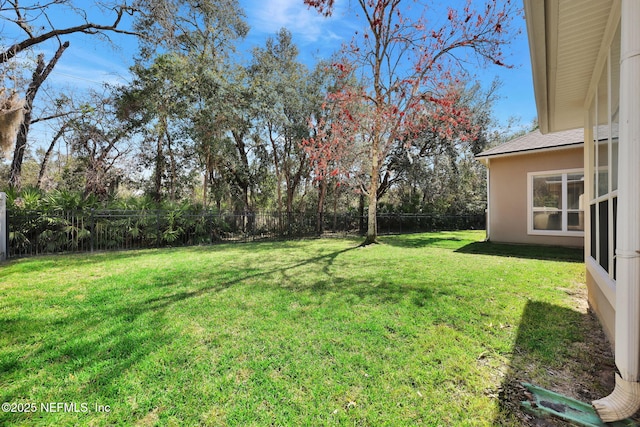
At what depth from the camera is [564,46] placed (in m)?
2.94

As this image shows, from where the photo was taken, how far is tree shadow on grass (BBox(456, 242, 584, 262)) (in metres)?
6.60

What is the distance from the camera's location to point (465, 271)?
521cm

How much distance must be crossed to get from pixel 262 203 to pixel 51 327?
1404cm

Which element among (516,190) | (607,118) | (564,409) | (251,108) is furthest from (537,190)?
(251,108)

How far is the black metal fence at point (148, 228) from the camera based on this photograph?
6914mm

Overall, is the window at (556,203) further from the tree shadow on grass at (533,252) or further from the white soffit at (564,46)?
the white soffit at (564,46)

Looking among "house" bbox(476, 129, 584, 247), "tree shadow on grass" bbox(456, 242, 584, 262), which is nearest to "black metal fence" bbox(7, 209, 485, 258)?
"house" bbox(476, 129, 584, 247)

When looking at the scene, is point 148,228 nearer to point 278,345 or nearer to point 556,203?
point 278,345

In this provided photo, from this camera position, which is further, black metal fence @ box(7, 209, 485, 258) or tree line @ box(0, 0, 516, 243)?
tree line @ box(0, 0, 516, 243)

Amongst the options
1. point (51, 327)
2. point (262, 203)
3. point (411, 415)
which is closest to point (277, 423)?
point (411, 415)

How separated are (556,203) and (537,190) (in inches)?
24.3

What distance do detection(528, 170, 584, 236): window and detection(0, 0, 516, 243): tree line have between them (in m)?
2.71

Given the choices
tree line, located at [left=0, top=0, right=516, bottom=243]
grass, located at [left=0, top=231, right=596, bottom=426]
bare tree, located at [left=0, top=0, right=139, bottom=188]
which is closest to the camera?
grass, located at [left=0, top=231, right=596, bottom=426]

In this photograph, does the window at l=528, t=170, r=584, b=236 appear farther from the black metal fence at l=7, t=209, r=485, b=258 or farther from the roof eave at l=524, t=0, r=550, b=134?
the black metal fence at l=7, t=209, r=485, b=258
